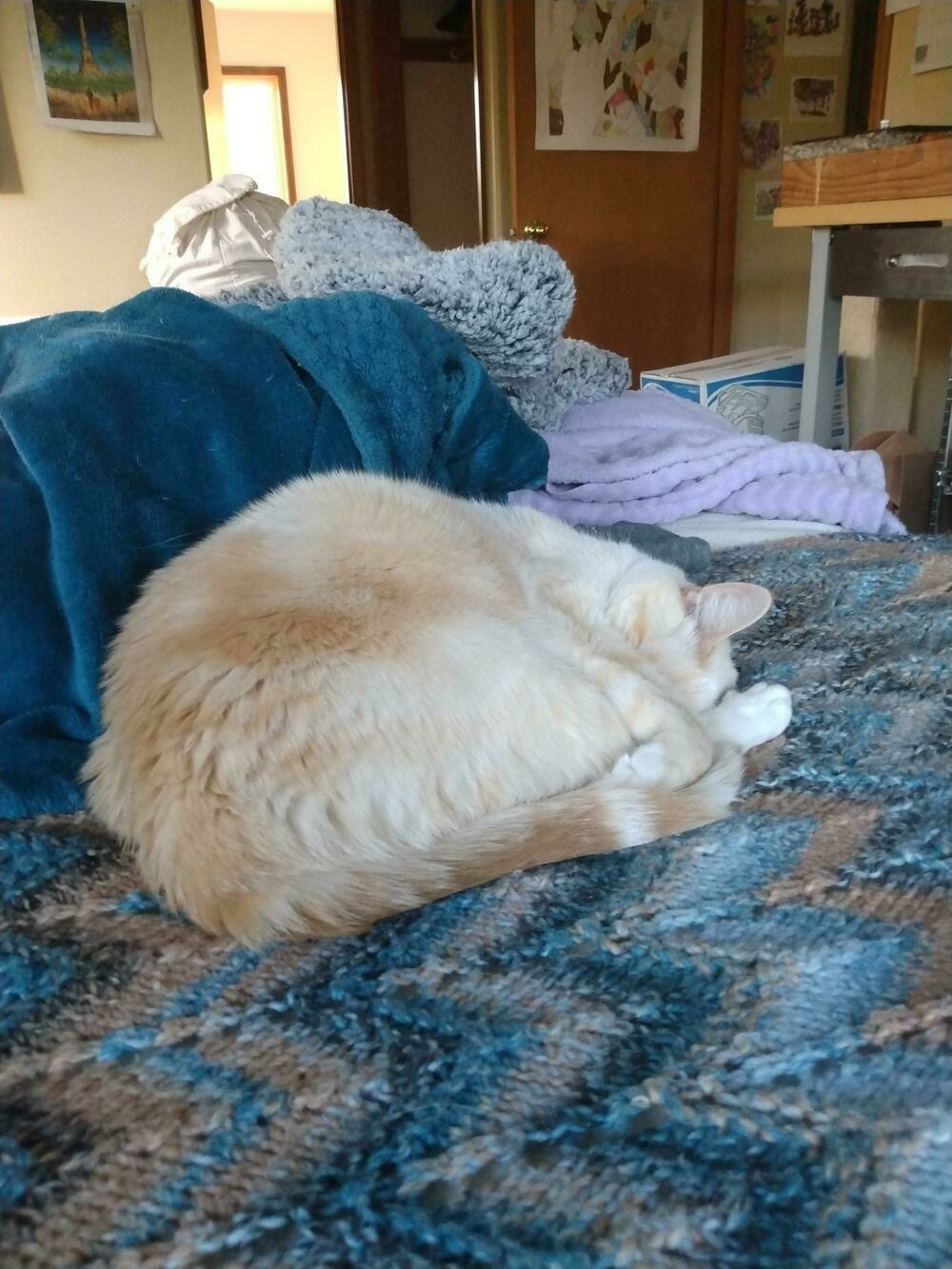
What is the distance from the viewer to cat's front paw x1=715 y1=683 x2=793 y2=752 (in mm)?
941

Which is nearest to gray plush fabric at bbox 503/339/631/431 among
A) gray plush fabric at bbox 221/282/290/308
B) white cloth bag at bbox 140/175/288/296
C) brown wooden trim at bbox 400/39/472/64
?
gray plush fabric at bbox 221/282/290/308

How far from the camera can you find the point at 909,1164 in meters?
0.45

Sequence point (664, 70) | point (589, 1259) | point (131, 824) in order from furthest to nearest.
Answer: point (664, 70), point (131, 824), point (589, 1259)

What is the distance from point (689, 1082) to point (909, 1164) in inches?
4.7

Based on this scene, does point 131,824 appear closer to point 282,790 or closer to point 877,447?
point 282,790

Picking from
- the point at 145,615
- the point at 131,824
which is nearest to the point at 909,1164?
the point at 131,824

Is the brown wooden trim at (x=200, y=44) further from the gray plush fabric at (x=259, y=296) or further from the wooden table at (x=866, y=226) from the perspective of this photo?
the wooden table at (x=866, y=226)

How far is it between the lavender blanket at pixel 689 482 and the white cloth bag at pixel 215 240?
144cm

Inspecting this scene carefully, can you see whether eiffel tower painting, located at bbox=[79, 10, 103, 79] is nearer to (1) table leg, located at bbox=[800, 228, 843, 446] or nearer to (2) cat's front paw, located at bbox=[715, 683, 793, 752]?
(1) table leg, located at bbox=[800, 228, 843, 446]

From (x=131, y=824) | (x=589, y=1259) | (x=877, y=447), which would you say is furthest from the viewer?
(x=877, y=447)

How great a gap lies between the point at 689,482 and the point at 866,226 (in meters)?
1.10

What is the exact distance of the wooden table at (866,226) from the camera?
1.96 metres

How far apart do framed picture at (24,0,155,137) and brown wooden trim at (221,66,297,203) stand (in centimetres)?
398

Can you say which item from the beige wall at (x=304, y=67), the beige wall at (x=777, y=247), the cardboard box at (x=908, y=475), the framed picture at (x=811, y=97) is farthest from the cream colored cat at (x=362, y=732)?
the beige wall at (x=304, y=67)
